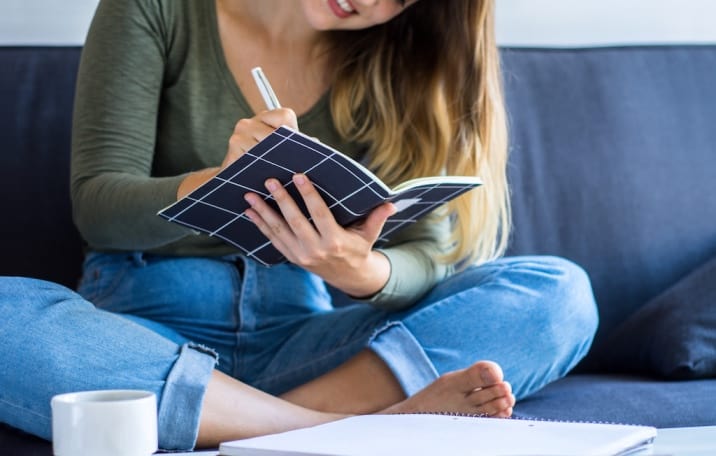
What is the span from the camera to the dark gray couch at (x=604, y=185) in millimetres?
1568

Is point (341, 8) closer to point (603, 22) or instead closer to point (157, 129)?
point (157, 129)

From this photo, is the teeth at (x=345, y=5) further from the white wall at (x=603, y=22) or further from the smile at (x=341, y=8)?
the white wall at (x=603, y=22)

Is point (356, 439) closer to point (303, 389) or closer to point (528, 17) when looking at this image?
point (303, 389)

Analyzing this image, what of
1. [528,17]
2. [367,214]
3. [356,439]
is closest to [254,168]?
[367,214]

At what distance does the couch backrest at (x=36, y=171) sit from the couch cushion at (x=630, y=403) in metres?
0.74

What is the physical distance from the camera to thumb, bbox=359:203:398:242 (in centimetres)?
114

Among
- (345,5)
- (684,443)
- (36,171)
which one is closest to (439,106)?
(345,5)

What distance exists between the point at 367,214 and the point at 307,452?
44 centimetres

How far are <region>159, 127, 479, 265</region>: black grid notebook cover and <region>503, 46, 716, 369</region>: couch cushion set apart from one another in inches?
22.7

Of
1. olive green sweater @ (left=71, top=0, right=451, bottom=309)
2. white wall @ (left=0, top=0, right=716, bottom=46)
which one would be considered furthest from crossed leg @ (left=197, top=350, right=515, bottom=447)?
white wall @ (left=0, top=0, right=716, bottom=46)

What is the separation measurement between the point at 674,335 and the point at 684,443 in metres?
0.69

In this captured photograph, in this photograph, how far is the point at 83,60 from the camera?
4.59 ft

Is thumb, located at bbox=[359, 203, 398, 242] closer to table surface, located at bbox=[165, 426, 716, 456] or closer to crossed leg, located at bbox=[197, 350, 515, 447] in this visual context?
crossed leg, located at bbox=[197, 350, 515, 447]

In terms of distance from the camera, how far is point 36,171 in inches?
63.1
